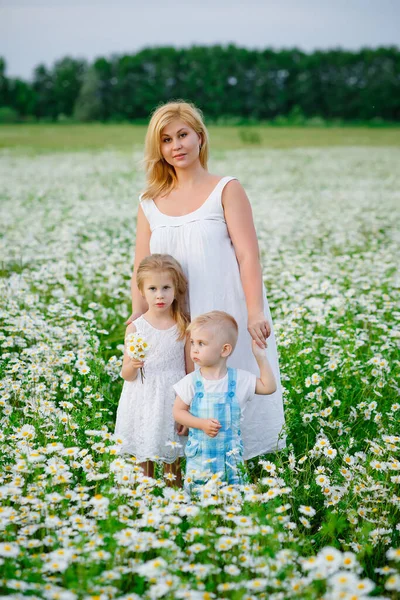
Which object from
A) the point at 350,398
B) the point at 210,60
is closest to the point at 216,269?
the point at 350,398

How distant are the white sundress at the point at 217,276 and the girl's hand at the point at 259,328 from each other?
22cm

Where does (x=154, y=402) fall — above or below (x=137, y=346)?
below

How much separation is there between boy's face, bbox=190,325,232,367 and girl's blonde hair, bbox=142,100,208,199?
1.02 m

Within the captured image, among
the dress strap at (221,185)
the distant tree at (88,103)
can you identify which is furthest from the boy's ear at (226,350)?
the distant tree at (88,103)

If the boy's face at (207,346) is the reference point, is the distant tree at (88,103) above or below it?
above

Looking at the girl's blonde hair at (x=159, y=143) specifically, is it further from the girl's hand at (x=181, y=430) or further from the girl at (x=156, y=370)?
the girl's hand at (x=181, y=430)

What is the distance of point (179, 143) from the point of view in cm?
344

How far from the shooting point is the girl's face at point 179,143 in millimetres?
3443

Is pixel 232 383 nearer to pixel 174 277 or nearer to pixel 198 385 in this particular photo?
pixel 198 385

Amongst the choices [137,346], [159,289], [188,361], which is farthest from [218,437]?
[159,289]

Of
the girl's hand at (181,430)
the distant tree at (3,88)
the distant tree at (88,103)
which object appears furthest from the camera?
the distant tree at (88,103)

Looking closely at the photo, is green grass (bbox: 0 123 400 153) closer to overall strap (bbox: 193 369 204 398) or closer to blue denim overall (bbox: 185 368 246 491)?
overall strap (bbox: 193 369 204 398)

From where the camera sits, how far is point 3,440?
3.24 metres

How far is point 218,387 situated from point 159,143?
1415 mm
